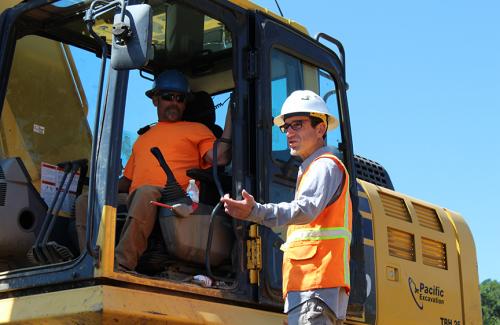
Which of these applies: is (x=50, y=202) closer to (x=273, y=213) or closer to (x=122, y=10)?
(x=122, y=10)

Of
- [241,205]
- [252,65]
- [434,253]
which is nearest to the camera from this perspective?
[241,205]

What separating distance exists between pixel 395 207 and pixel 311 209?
2.48 meters

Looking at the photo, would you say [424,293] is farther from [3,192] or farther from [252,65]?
[3,192]

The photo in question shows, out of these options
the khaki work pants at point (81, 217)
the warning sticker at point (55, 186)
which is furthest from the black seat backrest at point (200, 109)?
the khaki work pants at point (81, 217)

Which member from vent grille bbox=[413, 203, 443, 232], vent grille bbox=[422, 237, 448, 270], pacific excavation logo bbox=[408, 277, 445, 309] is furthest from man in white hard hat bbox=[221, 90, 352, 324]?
vent grille bbox=[413, 203, 443, 232]

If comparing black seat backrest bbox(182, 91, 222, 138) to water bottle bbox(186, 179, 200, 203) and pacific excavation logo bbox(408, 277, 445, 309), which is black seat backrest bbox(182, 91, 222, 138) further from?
pacific excavation logo bbox(408, 277, 445, 309)

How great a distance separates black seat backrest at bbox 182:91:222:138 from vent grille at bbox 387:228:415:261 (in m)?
1.42

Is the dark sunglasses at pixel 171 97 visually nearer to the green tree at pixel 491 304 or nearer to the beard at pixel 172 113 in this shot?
the beard at pixel 172 113

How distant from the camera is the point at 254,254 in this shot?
491 cm

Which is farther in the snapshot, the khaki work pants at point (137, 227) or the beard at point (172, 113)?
the beard at point (172, 113)

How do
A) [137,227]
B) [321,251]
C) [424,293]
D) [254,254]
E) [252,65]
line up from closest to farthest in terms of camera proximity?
[321,251], [137,227], [254,254], [252,65], [424,293]

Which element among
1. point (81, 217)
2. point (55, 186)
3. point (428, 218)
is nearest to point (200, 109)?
point (55, 186)

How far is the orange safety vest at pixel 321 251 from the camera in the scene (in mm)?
4129

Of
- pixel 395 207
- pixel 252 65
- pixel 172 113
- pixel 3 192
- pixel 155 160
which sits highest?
pixel 252 65
